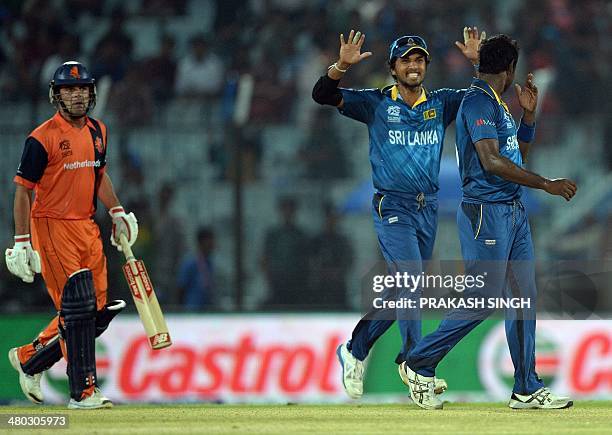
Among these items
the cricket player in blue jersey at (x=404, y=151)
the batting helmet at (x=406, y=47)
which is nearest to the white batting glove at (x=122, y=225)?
the cricket player in blue jersey at (x=404, y=151)

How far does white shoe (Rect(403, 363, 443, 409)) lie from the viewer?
836cm

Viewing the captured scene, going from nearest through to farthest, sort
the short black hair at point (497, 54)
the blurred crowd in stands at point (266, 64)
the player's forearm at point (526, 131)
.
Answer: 1. the short black hair at point (497, 54)
2. the player's forearm at point (526, 131)
3. the blurred crowd in stands at point (266, 64)

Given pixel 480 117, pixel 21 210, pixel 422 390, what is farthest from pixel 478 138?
pixel 21 210

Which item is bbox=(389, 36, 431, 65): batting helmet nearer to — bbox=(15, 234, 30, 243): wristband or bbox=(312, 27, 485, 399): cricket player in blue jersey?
bbox=(312, 27, 485, 399): cricket player in blue jersey

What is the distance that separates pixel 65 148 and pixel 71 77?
46 cm

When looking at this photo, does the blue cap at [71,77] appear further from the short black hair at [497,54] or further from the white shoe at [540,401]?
the white shoe at [540,401]

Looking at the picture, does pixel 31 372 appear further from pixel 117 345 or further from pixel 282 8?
pixel 282 8

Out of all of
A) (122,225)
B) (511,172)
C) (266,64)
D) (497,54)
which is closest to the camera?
(511,172)

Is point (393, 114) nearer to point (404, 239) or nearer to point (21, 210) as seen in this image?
point (404, 239)

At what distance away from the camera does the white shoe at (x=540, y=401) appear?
27.1 feet

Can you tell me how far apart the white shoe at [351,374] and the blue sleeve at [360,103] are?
61.0 inches

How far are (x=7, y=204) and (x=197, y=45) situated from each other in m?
4.79

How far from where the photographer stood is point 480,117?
8.04 metres

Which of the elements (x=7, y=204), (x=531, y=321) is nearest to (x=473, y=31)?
(x=531, y=321)
